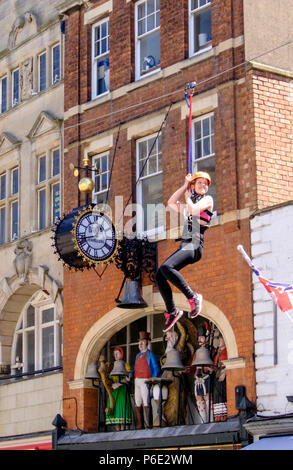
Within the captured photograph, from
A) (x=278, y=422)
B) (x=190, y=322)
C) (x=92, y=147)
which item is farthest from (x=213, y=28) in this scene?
(x=278, y=422)

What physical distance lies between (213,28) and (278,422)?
25.0 feet

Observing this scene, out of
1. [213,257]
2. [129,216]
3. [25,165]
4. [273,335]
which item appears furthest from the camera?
[25,165]

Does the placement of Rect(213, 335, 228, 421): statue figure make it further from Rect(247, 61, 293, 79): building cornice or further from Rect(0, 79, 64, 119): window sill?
Rect(0, 79, 64, 119): window sill

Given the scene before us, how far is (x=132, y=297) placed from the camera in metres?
21.3

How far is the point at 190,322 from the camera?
854 inches

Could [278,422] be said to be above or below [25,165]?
below

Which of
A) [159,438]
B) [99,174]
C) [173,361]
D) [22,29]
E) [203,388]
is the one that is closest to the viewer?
[159,438]

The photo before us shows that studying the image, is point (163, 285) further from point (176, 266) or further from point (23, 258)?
point (23, 258)

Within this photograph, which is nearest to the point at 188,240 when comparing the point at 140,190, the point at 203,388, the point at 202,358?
the point at 202,358

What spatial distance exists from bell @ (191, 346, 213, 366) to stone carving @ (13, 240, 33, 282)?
20.9 ft

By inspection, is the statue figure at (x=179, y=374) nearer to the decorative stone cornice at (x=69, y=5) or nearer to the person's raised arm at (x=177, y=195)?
the person's raised arm at (x=177, y=195)

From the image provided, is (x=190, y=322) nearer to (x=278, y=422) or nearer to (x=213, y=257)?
(x=213, y=257)

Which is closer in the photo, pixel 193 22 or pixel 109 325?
pixel 193 22

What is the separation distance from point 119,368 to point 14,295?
487 cm
